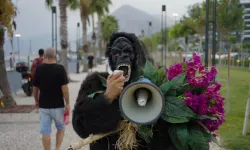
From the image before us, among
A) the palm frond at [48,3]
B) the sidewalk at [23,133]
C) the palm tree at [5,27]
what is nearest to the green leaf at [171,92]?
the sidewalk at [23,133]

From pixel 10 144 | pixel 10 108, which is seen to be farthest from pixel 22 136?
pixel 10 108

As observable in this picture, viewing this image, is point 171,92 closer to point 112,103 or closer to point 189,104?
point 189,104

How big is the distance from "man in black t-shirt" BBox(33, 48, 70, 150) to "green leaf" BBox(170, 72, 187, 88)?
3858 mm

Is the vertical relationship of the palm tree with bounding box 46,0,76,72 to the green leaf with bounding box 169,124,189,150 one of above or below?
above

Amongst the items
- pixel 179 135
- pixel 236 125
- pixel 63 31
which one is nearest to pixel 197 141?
pixel 179 135

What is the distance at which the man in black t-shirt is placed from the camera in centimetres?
557

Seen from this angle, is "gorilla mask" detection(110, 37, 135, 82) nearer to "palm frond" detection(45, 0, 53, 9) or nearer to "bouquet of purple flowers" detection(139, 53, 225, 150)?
"bouquet of purple flowers" detection(139, 53, 225, 150)

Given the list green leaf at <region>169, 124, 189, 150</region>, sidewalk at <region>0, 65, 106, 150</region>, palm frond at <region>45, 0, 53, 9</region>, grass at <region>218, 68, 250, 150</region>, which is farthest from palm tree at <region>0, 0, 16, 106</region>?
green leaf at <region>169, 124, 189, 150</region>

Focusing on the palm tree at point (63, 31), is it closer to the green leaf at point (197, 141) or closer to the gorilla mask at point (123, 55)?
the gorilla mask at point (123, 55)

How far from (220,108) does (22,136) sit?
661 cm

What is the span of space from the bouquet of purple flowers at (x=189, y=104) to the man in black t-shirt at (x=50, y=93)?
3750mm

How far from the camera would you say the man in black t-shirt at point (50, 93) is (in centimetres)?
557

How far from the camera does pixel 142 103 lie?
1.84m

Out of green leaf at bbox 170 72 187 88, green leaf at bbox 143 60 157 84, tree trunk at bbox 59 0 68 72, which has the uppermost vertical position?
tree trunk at bbox 59 0 68 72
